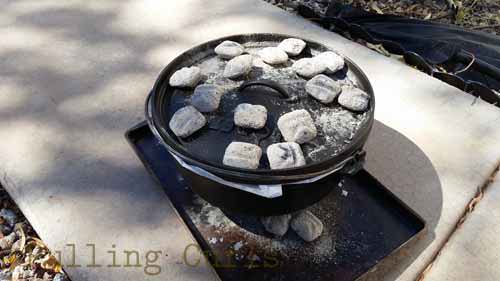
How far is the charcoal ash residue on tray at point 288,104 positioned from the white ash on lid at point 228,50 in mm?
25

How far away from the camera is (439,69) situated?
2041 mm

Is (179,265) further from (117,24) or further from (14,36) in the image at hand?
(14,36)

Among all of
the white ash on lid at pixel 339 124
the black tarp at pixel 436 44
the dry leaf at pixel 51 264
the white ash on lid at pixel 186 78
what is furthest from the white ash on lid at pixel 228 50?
the black tarp at pixel 436 44

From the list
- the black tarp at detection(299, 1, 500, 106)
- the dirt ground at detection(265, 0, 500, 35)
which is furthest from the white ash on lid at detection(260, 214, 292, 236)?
the dirt ground at detection(265, 0, 500, 35)

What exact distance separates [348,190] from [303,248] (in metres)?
0.30

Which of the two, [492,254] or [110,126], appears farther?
[110,126]

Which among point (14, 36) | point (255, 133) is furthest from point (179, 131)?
point (14, 36)

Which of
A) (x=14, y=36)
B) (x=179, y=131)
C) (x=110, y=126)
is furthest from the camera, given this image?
(x=14, y=36)

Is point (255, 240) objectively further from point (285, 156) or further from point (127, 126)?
point (127, 126)

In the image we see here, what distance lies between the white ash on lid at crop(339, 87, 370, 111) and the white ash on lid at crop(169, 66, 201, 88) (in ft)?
1.43

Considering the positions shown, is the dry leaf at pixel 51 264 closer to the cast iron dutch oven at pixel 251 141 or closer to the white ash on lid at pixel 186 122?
the cast iron dutch oven at pixel 251 141

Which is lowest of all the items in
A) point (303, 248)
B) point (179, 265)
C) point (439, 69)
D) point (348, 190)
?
point (179, 265)

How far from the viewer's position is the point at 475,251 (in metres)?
1.34

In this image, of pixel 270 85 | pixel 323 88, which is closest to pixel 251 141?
pixel 270 85
